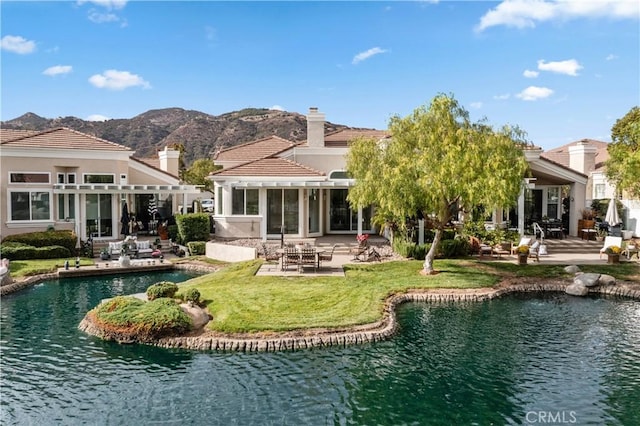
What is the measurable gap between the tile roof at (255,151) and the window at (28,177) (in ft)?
37.1

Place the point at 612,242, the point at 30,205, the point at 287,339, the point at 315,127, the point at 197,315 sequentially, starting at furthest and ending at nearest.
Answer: the point at 315,127, the point at 30,205, the point at 612,242, the point at 197,315, the point at 287,339

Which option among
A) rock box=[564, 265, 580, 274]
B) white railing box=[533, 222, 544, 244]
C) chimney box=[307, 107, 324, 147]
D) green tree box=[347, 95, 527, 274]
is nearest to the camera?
green tree box=[347, 95, 527, 274]

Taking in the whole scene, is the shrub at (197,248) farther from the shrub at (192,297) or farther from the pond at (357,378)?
the pond at (357,378)

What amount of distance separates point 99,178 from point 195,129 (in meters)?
78.4

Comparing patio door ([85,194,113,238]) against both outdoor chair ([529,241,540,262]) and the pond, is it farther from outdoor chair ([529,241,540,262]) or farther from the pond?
outdoor chair ([529,241,540,262])

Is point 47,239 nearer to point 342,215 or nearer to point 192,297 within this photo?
point 192,297

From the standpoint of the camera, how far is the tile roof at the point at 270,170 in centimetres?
2838

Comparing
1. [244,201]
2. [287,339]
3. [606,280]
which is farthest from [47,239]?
[606,280]

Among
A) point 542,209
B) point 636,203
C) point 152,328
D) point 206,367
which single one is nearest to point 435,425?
point 206,367

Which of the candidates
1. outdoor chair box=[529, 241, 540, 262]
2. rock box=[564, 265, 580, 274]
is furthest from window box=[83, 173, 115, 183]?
rock box=[564, 265, 580, 274]

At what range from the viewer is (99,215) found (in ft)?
96.7

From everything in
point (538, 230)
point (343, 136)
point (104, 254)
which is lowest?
point (104, 254)

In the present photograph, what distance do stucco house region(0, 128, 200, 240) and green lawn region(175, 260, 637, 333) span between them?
1178 cm

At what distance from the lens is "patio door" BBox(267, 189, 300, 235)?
92.0ft
